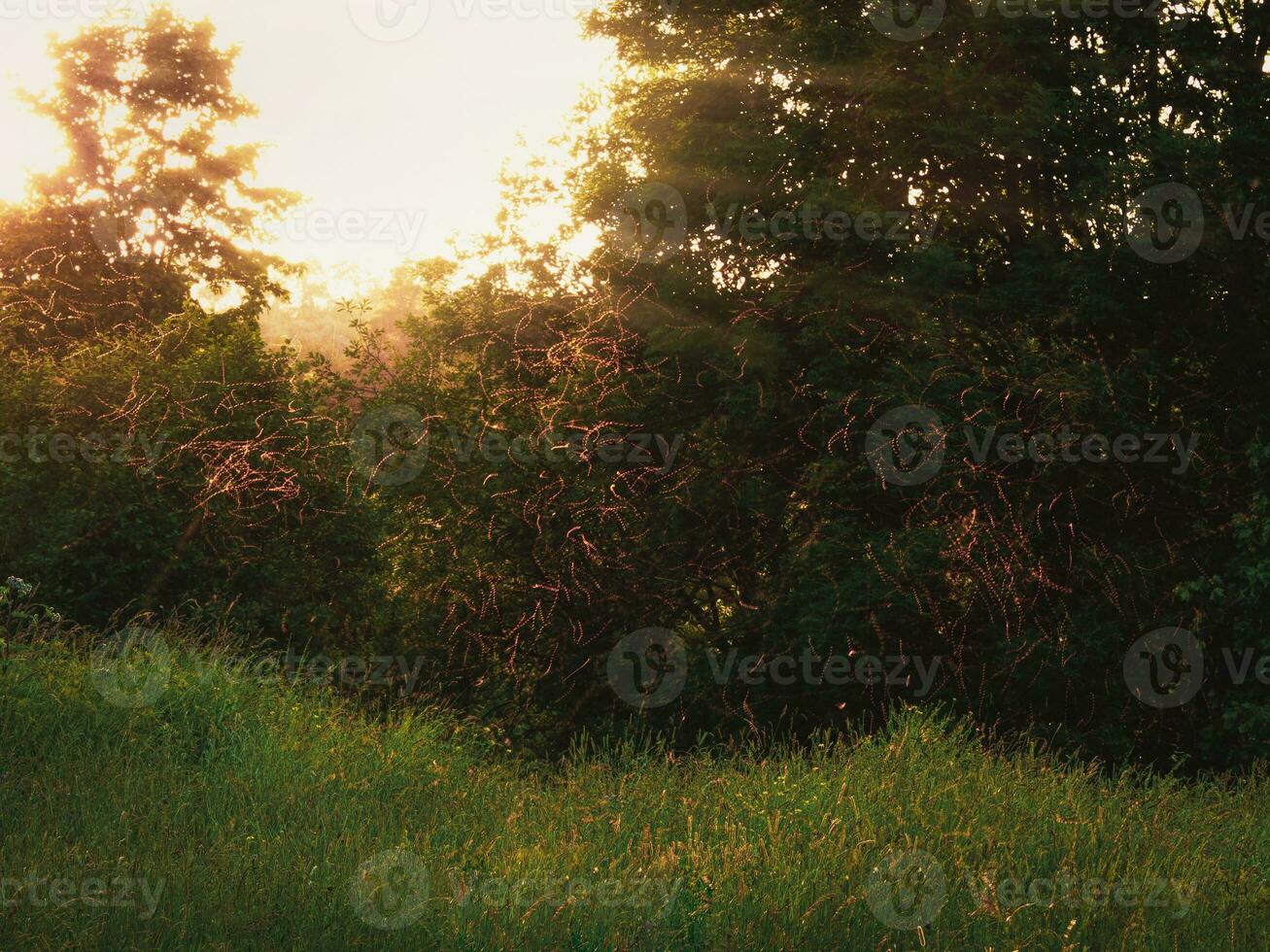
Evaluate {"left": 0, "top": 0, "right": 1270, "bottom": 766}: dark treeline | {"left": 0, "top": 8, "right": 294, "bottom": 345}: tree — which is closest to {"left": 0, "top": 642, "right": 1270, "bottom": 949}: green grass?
{"left": 0, "top": 0, "right": 1270, "bottom": 766}: dark treeline

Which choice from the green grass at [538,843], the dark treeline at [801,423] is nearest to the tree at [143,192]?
the dark treeline at [801,423]

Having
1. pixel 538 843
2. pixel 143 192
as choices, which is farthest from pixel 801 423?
pixel 143 192

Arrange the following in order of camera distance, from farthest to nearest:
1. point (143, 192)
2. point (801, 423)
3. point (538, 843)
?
point (143, 192) → point (801, 423) → point (538, 843)

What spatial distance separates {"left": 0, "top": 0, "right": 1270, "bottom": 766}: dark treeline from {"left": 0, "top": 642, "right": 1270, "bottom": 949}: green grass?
10.4 feet

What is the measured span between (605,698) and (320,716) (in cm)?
515

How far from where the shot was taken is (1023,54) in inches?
531

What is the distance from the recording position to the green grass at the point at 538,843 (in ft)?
16.0

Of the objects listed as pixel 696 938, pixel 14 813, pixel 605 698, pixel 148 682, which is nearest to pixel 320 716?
pixel 148 682

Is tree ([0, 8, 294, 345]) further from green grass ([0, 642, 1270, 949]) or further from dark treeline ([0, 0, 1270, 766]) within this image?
green grass ([0, 642, 1270, 949])

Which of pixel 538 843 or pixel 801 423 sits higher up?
pixel 801 423

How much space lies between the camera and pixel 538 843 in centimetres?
608

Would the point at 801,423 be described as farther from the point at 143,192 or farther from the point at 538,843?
the point at 143,192

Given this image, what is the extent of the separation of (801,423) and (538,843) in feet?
26.0

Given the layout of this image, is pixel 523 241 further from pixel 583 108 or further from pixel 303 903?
pixel 303 903
